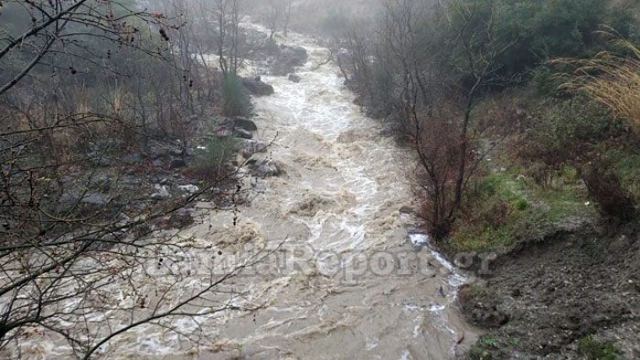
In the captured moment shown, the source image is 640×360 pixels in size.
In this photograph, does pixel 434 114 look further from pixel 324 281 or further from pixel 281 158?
pixel 324 281

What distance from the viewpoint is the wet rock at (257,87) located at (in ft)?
56.6

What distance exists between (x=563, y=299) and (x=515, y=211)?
213 centimetres

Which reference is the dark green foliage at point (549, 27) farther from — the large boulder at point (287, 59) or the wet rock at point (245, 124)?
the large boulder at point (287, 59)

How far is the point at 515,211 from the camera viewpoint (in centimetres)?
703

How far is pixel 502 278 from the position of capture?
614cm

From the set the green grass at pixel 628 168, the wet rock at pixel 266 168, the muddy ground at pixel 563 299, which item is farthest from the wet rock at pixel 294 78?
the muddy ground at pixel 563 299

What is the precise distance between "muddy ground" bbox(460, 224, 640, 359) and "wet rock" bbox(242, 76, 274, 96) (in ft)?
41.8

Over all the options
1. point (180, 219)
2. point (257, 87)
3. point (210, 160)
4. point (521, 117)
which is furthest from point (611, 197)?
point (257, 87)

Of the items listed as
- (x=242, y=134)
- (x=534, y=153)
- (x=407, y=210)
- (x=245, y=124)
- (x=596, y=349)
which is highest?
(x=534, y=153)

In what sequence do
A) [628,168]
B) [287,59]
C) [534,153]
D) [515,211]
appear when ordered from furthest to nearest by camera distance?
[287,59] < [534,153] < [515,211] < [628,168]

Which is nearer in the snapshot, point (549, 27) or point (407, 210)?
point (407, 210)

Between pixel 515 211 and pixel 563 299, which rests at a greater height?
pixel 515 211

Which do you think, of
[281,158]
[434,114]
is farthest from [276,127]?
[434,114]

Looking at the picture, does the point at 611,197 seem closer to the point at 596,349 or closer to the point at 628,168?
the point at 628,168
